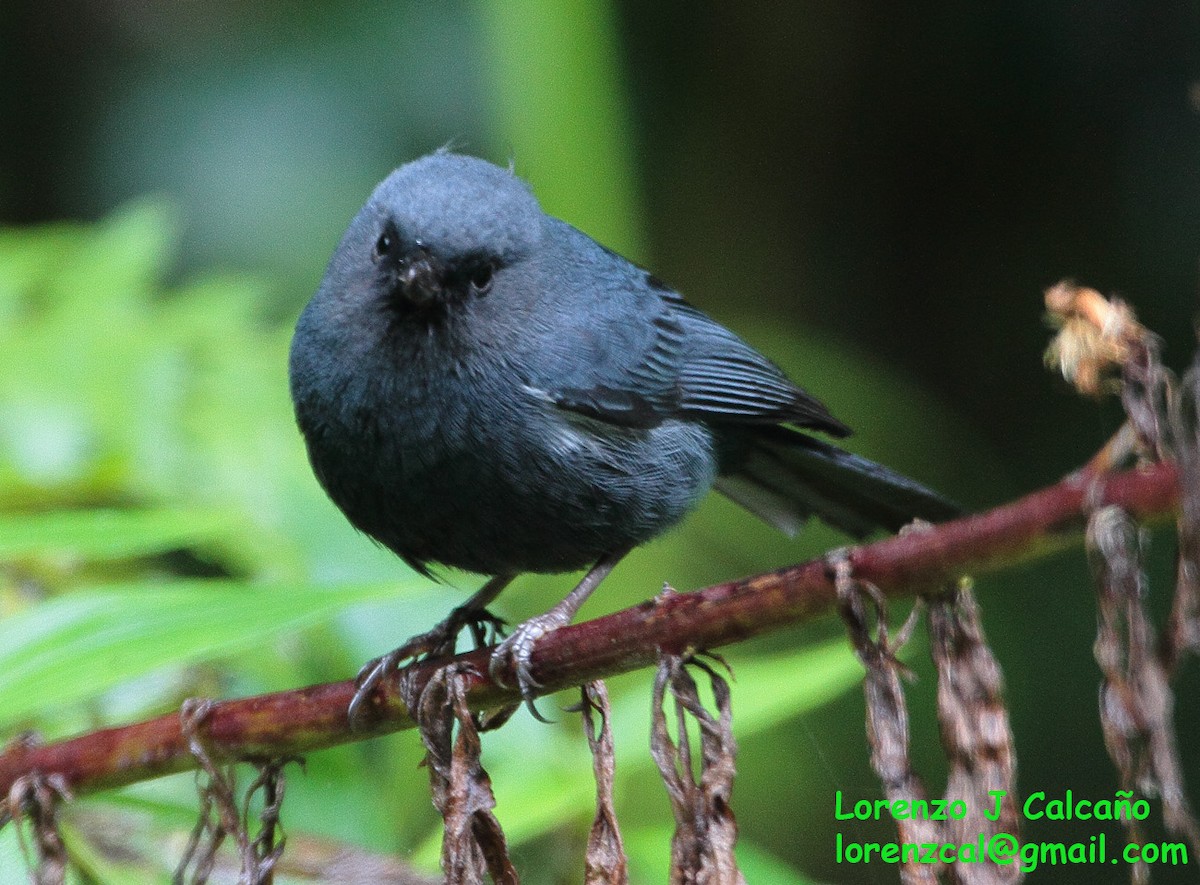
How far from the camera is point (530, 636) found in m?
2.58

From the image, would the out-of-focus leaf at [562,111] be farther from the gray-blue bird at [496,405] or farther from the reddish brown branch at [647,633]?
the reddish brown branch at [647,633]

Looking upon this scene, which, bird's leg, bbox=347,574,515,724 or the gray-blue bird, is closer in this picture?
the gray-blue bird

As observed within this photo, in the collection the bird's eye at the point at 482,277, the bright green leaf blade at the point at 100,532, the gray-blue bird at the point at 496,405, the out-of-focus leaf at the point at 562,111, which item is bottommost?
the bright green leaf blade at the point at 100,532

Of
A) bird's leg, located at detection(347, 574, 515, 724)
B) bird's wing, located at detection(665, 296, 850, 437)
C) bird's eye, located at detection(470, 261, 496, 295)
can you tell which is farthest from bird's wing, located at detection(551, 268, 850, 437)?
bird's leg, located at detection(347, 574, 515, 724)

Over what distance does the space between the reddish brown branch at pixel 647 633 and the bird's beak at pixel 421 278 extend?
2.72 ft

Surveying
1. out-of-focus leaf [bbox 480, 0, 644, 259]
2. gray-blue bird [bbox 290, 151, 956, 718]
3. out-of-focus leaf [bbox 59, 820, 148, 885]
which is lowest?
out-of-focus leaf [bbox 59, 820, 148, 885]

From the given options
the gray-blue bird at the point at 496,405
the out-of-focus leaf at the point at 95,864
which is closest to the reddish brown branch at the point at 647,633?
the out-of-focus leaf at the point at 95,864

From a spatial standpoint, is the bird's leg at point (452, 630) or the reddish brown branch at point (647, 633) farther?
the bird's leg at point (452, 630)

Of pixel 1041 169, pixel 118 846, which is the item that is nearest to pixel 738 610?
pixel 118 846

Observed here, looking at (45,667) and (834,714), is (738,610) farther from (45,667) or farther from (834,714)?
(834,714)

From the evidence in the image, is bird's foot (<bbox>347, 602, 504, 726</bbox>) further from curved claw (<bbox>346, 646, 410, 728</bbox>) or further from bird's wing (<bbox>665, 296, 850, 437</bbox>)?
bird's wing (<bbox>665, 296, 850, 437</bbox>)

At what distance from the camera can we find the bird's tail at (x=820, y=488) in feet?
10.8

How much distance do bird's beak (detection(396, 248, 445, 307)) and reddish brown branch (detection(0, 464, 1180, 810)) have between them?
830 mm

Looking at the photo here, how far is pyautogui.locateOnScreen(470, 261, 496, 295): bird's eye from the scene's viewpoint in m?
3.07
